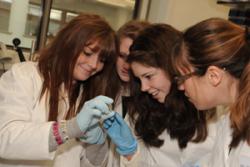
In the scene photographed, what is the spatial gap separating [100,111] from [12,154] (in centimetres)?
36

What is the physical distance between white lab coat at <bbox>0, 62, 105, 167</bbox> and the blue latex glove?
0.22 m

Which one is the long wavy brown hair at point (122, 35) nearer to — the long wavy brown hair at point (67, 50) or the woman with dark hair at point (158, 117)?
the woman with dark hair at point (158, 117)

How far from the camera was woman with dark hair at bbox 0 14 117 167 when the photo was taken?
1.31m

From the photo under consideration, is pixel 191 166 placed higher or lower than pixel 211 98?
lower

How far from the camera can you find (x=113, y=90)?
1.80 m

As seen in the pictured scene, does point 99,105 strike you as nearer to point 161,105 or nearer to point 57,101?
point 57,101

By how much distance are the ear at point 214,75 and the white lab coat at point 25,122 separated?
62cm

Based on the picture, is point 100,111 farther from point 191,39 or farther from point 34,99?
point 191,39

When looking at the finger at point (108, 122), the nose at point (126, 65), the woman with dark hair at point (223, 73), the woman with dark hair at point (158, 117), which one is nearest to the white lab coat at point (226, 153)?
the woman with dark hair at point (223, 73)

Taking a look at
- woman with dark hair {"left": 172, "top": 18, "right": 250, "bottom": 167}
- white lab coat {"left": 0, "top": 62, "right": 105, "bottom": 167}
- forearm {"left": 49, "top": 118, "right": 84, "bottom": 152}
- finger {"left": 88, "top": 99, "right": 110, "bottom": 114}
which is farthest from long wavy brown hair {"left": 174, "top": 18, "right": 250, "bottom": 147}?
white lab coat {"left": 0, "top": 62, "right": 105, "bottom": 167}

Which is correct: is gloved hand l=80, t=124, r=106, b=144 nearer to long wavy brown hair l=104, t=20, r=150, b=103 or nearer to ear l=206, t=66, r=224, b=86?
long wavy brown hair l=104, t=20, r=150, b=103

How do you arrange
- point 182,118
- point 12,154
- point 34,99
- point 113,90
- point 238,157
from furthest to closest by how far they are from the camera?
1. point 113,90
2. point 182,118
3. point 34,99
4. point 12,154
5. point 238,157

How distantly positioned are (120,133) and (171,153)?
313mm

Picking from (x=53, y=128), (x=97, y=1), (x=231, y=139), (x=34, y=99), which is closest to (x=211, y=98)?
(x=231, y=139)
